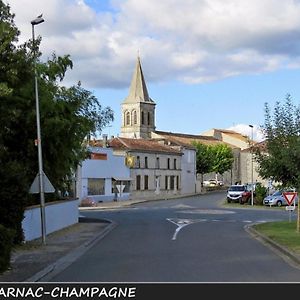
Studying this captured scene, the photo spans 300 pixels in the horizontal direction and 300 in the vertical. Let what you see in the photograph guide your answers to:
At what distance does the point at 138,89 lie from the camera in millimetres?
141000

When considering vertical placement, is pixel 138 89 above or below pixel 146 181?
above

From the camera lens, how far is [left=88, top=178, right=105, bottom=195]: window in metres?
68.3

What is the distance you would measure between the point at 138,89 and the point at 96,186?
241 ft

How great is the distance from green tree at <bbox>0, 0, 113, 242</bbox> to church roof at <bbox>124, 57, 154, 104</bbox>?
10456 cm

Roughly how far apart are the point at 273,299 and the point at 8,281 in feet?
17.0

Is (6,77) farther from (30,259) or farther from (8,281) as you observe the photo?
(8,281)

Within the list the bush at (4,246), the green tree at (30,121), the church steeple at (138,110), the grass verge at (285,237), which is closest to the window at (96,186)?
the green tree at (30,121)

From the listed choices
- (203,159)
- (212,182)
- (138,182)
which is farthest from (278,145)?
(212,182)

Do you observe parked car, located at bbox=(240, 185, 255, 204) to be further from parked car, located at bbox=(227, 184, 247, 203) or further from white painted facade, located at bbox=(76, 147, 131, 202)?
white painted facade, located at bbox=(76, 147, 131, 202)

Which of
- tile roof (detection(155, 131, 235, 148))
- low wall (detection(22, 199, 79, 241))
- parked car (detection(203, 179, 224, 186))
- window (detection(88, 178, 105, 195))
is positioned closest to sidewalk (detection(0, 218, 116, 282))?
low wall (detection(22, 199, 79, 241))

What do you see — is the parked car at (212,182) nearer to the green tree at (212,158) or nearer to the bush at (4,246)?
the green tree at (212,158)

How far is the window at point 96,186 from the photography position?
224ft

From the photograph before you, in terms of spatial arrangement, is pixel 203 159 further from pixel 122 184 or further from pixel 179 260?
pixel 179 260

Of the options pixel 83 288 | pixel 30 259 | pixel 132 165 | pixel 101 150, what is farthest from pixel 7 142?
pixel 132 165
